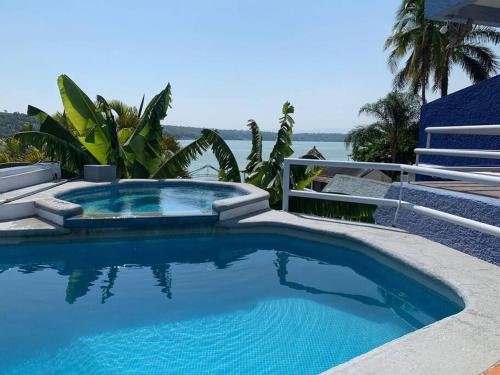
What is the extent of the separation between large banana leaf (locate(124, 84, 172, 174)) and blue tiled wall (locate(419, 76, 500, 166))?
7949mm

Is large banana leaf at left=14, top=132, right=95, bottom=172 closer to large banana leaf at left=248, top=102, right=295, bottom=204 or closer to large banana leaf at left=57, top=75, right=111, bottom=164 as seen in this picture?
large banana leaf at left=57, top=75, right=111, bottom=164

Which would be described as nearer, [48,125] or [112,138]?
[112,138]

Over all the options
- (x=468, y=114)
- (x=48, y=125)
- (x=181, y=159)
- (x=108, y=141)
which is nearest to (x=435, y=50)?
(x=468, y=114)

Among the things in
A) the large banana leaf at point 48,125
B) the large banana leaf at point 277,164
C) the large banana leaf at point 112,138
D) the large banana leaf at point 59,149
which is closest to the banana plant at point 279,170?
the large banana leaf at point 277,164

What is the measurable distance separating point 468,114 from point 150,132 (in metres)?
9.13

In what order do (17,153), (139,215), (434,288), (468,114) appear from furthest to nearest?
(17,153), (468,114), (139,215), (434,288)

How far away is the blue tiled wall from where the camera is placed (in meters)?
8.04

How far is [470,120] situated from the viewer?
8.59m

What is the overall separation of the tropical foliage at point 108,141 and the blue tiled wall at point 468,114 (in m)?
5.69

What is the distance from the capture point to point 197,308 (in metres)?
4.20

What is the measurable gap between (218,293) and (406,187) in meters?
3.41

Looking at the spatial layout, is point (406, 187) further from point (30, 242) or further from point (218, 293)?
point (30, 242)

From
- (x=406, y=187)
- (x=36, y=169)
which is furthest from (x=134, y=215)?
(x=36, y=169)

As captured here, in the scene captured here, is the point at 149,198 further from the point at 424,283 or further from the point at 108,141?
the point at 424,283
